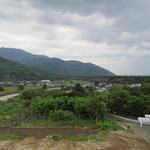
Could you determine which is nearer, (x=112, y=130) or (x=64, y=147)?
(x=64, y=147)

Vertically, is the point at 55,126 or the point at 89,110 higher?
the point at 89,110

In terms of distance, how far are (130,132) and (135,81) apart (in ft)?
224

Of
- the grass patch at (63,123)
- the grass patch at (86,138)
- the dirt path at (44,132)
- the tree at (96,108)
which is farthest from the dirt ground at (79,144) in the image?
the tree at (96,108)

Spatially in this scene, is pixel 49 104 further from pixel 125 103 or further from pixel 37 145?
pixel 125 103

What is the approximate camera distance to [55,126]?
47.9 ft

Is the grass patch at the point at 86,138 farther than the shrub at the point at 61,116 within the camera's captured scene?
No

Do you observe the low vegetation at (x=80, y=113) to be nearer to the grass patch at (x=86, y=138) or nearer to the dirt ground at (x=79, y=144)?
the grass patch at (x=86, y=138)

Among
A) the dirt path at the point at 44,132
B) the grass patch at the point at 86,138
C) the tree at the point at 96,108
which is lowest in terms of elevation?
the dirt path at the point at 44,132

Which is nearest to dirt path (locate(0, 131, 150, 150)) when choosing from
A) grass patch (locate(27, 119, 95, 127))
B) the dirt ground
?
the dirt ground

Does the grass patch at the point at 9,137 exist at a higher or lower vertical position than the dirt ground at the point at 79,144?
lower

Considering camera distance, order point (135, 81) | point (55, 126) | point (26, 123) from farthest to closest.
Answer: point (135, 81) → point (26, 123) → point (55, 126)

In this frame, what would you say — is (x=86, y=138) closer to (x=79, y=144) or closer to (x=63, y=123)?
(x=79, y=144)

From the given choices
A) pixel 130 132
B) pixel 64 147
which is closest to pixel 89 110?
pixel 130 132

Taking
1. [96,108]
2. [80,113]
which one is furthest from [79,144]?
[80,113]
